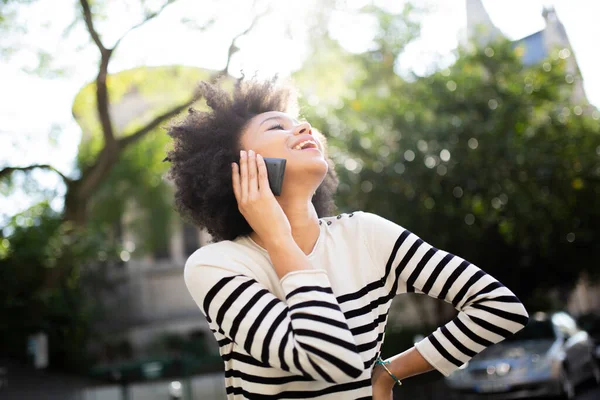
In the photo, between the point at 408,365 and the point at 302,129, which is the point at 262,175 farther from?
the point at 408,365

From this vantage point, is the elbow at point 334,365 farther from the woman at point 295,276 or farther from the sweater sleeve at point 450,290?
the sweater sleeve at point 450,290

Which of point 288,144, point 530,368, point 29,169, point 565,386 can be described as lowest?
point 565,386

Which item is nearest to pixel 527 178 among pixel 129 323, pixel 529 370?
pixel 529 370

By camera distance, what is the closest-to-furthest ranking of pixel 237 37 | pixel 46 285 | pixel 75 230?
1. pixel 237 37
2. pixel 75 230
3. pixel 46 285

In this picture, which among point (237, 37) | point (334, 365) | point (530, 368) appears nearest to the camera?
point (334, 365)

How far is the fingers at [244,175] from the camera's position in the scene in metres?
1.64

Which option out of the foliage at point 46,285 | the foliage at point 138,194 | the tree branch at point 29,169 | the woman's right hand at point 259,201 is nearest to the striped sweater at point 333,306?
the woman's right hand at point 259,201

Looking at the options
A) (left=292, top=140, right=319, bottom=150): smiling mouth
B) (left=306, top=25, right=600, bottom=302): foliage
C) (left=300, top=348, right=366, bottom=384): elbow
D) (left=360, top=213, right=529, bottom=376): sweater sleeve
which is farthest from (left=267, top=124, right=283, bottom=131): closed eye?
(left=306, top=25, right=600, bottom=302): foliage

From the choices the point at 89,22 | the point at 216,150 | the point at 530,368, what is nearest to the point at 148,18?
the point at 89,22

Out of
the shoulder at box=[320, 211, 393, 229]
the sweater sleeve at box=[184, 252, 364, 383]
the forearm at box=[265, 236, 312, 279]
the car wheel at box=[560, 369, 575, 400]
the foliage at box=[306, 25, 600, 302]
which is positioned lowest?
the car wheel at box=[560, 369, 575, 400]

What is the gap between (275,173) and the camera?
5.52 ft

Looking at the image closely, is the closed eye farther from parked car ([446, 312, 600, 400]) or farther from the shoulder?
parked car ([446, 312, 600, 400])

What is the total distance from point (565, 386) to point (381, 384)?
9.13 meters

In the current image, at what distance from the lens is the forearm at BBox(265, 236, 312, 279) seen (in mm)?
1534
